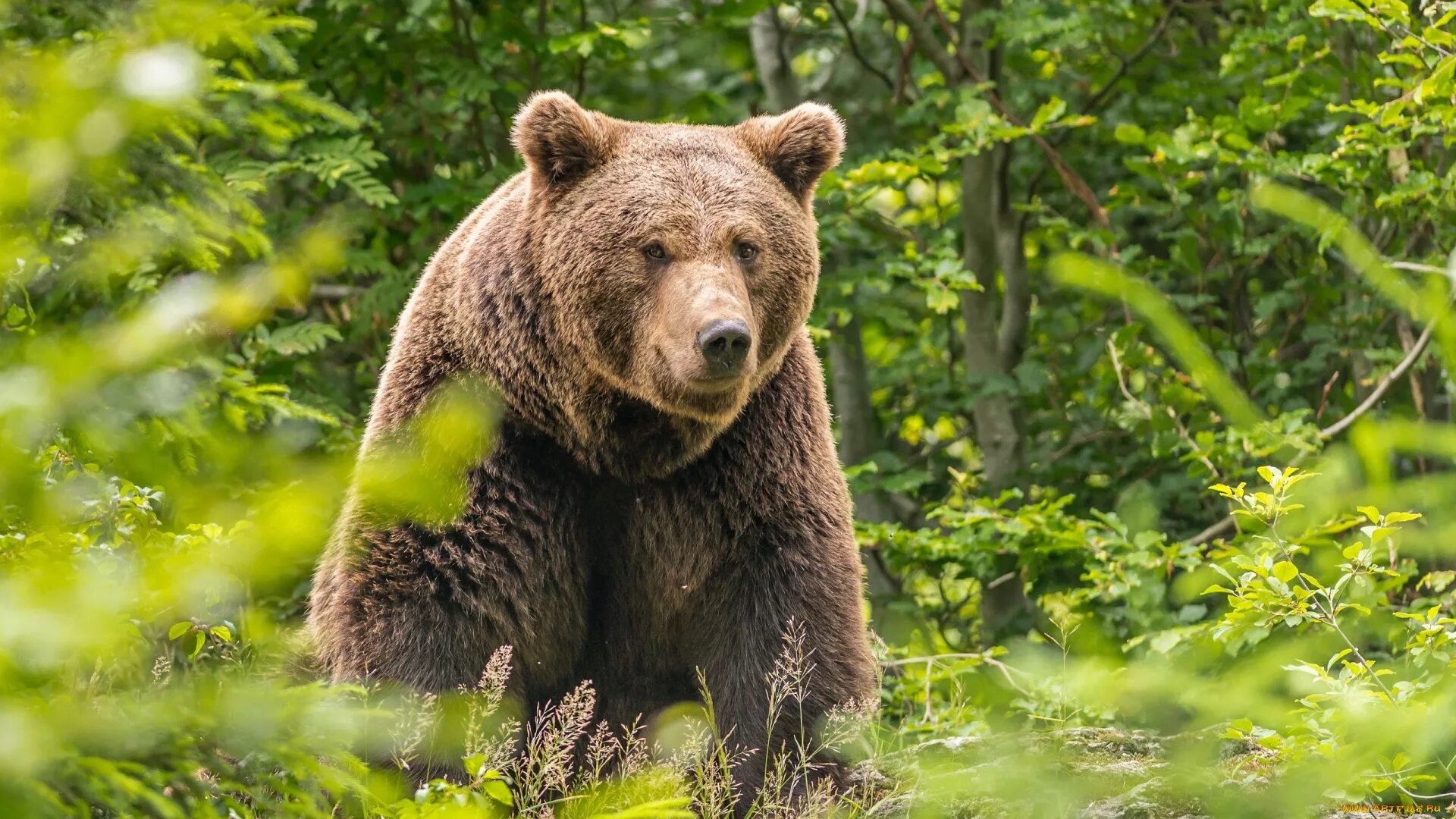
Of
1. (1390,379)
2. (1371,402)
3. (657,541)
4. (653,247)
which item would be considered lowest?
(1371,402)

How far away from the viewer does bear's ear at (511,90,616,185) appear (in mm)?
4637

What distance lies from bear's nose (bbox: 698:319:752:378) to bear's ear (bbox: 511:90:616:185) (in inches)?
35.0

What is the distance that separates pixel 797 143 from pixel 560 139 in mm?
829

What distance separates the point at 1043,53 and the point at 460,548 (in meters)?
5.01

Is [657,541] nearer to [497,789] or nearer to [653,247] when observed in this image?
[653,247]

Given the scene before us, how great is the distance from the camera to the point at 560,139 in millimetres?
4672

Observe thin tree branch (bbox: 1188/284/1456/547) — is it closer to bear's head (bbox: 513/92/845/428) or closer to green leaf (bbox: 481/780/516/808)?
bear's head (bbox: 513/92/845/428)

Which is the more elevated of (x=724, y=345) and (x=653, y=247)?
(x=653, y=247)

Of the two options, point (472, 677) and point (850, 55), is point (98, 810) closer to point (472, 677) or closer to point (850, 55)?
point (472, 677)

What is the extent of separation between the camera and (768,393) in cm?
473

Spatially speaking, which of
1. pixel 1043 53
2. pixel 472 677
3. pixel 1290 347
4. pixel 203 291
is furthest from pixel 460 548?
pixel 1290 347

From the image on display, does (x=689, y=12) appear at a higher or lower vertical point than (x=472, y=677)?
higher

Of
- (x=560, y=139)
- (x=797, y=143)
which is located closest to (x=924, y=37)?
(x=797, y=143)

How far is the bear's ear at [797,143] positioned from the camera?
4.92 m
